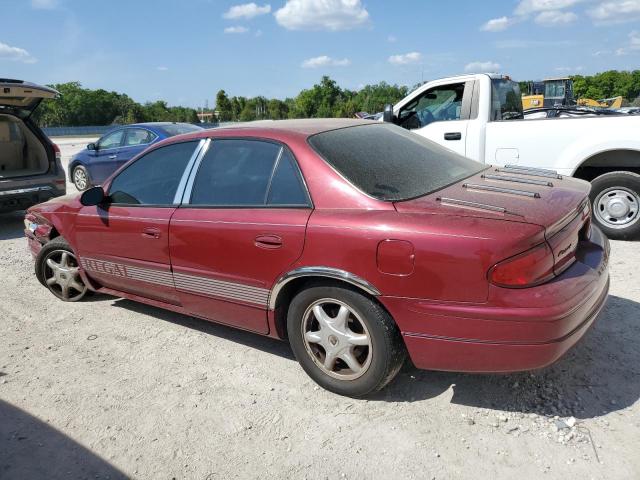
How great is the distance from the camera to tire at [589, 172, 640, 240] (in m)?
5.63

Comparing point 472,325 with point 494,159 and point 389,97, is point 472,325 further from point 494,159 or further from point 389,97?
point 389,97

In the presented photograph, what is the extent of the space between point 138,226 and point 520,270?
2665 millimetres

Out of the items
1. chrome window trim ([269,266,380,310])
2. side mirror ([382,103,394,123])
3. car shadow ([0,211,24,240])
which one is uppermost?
side mirror ([382,103,394,123])

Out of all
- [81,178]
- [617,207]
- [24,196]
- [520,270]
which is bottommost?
[81,178]

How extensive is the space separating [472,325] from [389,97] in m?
87.6

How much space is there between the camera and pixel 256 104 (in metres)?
81.6

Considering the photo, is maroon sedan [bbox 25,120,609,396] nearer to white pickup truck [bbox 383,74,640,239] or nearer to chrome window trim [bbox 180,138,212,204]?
chrome window trim [bbox 180,138,212,204]

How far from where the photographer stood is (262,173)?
3.26m

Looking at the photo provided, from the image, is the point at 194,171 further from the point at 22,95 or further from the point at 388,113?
the point at 22,95

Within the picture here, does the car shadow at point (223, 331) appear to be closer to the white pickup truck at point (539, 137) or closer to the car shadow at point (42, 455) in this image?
the car shadow at point (42, 455)

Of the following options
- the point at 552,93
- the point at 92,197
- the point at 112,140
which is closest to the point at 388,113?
the point at 92,197

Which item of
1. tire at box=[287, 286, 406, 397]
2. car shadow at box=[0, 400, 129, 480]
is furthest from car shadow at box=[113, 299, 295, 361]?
car shadow at box=[0, 400, 129, 480]

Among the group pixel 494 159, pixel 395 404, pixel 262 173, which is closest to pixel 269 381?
pixel 395 404

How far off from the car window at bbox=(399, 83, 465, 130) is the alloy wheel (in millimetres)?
4599
